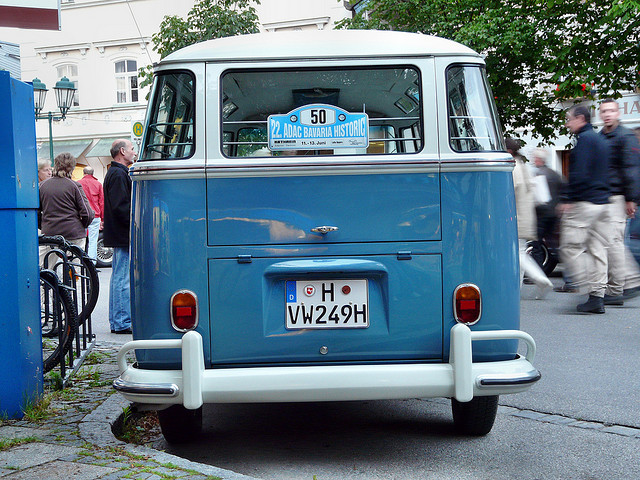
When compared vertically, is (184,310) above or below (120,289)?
above

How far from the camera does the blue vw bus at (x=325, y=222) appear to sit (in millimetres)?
4523

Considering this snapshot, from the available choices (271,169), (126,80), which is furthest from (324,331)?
(126,80)

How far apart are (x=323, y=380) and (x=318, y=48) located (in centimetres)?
169

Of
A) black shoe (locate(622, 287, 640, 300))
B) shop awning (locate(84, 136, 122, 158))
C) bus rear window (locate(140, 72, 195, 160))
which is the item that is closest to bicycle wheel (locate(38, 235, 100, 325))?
bus rear window (locate(140, 72, 195, 160))

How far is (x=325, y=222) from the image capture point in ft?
15.0

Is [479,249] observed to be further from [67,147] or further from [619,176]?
[67,147]

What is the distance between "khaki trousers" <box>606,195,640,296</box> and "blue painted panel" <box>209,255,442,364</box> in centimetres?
587

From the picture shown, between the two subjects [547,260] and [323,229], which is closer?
[323,229]

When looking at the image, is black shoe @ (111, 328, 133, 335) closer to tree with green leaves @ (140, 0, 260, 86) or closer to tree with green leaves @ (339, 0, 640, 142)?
tree with green leaves @ (140, 0, 260, 86)

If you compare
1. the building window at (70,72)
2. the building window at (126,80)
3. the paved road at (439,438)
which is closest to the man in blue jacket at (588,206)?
the paved road at (439,438)

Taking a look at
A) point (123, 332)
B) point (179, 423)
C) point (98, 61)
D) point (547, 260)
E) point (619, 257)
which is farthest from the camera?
point (98, 61)

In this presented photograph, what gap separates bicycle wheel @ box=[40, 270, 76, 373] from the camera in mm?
6637

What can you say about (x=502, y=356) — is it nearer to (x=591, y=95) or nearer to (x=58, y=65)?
(x=591, y=95)

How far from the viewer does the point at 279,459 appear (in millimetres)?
4859
